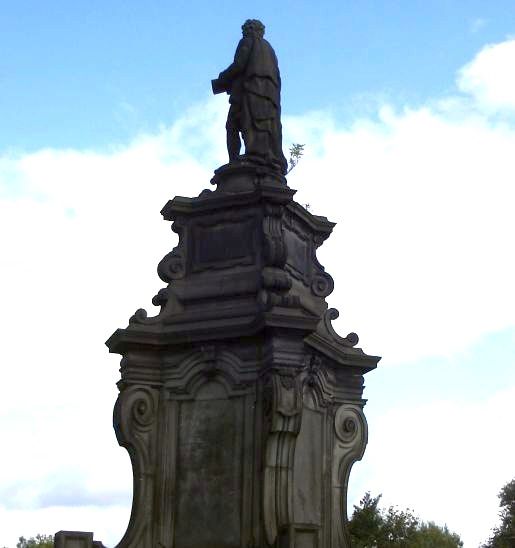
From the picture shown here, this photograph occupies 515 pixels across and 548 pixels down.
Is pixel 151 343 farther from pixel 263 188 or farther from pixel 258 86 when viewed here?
pixel 258 86

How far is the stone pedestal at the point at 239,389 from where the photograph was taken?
12.3m

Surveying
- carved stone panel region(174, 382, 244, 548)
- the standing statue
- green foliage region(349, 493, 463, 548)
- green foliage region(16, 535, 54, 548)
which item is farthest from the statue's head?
green foliage region(16, 535, 54, 548)

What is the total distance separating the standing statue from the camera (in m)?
14.5

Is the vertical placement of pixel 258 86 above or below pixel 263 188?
above

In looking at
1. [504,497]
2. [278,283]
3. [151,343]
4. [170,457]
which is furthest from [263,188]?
[504,497]

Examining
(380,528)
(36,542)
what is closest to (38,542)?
(36,542)

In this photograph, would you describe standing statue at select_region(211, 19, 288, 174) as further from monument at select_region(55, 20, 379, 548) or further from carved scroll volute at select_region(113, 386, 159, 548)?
carved scroll volute at select_region(113, 386, 159, 548)

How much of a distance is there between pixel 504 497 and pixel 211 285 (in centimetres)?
3210

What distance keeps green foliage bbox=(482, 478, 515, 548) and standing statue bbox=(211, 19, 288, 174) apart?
28.9 m

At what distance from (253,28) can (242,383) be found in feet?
16.5

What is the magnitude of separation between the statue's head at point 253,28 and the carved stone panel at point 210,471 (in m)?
4.86

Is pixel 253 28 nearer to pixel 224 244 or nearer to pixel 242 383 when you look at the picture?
pixel 224 244

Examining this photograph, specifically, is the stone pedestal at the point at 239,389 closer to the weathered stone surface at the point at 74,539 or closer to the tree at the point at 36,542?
the weathered stone surface at the point at 74,539

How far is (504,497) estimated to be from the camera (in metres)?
42.8
